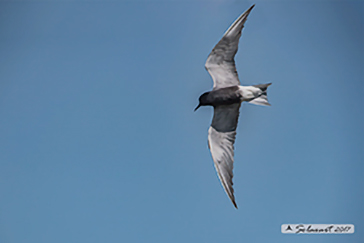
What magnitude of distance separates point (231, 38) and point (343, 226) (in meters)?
4.48

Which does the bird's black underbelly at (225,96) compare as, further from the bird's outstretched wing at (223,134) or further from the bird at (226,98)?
the bird's outstretched wing at (223,134)

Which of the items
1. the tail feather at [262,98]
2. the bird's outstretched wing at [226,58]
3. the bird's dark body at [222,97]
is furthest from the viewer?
the bird's dark body at [222,97]

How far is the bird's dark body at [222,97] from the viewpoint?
18.9 ft

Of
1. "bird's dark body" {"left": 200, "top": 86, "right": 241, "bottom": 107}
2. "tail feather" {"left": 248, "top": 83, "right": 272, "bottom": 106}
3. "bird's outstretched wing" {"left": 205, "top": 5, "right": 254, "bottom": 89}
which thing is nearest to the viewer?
"bird's outstretched wing" {"left": 205, "top": 5, "right": 254, "bottom": 89}

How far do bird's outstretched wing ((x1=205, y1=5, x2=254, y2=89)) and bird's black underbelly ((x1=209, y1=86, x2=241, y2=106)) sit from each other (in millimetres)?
141

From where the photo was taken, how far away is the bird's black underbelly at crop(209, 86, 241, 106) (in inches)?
227

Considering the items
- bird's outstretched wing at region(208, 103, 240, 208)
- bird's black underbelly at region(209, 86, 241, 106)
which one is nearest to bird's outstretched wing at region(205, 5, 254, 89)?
bird's black underbelly at region(209, 86, 241, 106)

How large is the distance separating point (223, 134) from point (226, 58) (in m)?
1.06

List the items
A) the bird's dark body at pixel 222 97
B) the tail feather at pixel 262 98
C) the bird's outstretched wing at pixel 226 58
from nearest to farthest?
the bird's outstretched wing at pixel 226 58, the tail feather at pixel 262 98, the bird's dark body at pixel 222 97

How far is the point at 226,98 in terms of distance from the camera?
5801mm

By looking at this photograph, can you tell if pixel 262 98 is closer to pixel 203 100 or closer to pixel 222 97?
pixel 222 97

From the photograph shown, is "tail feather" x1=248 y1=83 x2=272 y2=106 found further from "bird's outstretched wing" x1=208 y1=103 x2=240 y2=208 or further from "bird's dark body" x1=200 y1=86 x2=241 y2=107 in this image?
"bird's outstretched wing" x1=208 y1=103 x2=240 y2=208

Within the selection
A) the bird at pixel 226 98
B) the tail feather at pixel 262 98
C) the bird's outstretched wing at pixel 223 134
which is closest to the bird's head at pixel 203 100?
the bird at pixel 226 98

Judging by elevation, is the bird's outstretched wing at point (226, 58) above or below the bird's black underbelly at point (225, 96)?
above
